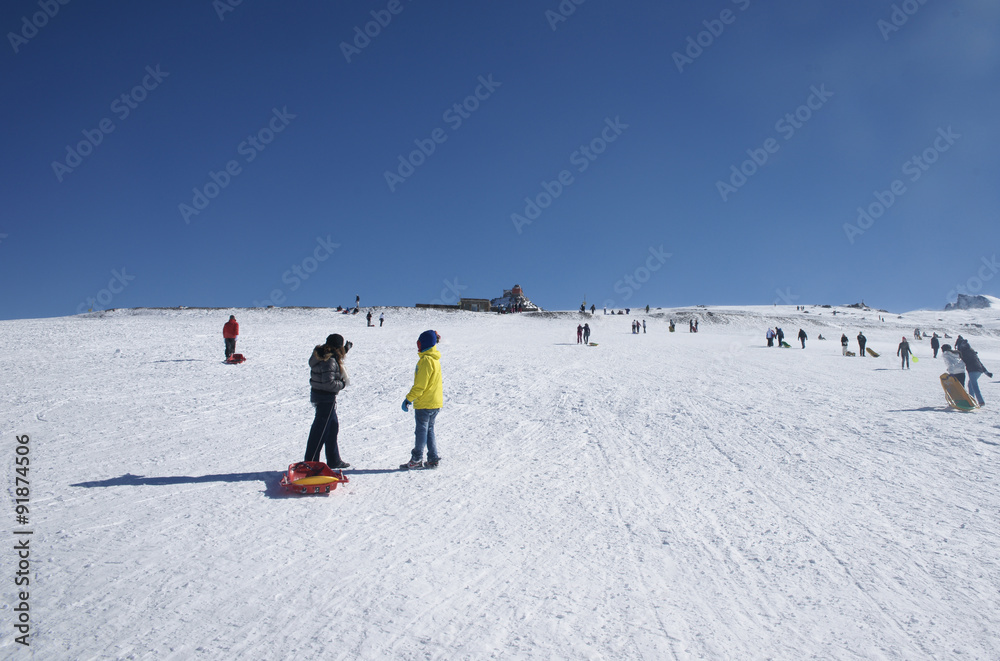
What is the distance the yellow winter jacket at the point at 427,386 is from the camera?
255 inches

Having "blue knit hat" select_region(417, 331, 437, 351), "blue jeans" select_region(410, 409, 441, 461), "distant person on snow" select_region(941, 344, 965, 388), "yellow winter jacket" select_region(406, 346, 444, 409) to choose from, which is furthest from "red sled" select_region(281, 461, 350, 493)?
"distant person on snow" select_region(941, 344, 965, 388)

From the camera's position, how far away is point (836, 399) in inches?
476

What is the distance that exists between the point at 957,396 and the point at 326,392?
12605 millimetres

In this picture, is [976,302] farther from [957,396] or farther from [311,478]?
[311,478]

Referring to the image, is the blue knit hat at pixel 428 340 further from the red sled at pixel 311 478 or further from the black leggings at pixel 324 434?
the red sled at pixel 311 478

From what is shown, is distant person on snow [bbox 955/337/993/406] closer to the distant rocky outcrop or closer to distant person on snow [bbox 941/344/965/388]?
distant person on snow [bbox 941/344/965/388]

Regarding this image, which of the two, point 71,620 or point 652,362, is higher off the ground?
point 652,362

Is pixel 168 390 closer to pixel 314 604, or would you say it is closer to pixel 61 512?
pixel 61 512

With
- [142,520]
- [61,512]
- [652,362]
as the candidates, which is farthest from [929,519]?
[652,362]

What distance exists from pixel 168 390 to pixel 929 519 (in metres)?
13.9

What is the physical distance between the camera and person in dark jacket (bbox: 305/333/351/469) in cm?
623

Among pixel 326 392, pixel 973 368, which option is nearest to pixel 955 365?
pixel 973 368

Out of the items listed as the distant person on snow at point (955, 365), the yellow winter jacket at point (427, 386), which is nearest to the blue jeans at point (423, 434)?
the yellow winter jacket at point (427, 386)

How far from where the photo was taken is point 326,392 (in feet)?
20.5
